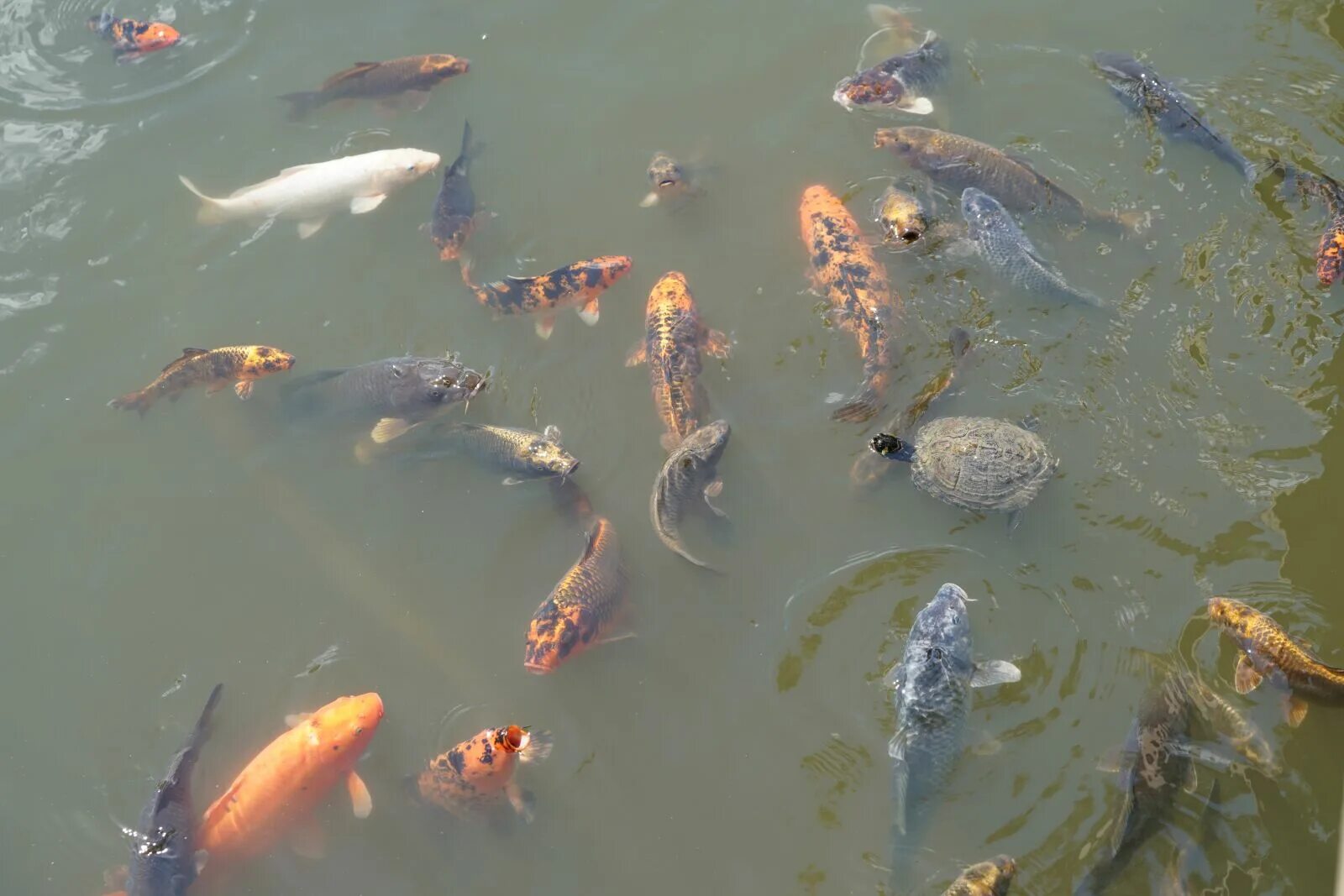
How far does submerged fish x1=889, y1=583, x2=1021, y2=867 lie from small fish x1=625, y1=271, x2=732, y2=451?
217 centimetres

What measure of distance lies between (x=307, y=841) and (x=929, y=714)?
3.77m

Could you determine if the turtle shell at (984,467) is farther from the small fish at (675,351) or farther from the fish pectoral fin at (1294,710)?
the fish pectoral fin at (1294,710)

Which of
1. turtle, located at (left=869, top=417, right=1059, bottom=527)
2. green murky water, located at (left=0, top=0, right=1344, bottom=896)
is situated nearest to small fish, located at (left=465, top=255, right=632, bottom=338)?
green murky water, located at (left=0, top=0, right=1344, bottom=896)

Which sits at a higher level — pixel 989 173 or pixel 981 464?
pixel 989 173

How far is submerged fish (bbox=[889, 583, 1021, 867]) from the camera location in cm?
533

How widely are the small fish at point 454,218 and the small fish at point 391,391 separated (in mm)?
1037

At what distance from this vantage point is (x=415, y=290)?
7785 millimetres

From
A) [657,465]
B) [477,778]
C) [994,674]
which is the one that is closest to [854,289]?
[657,465]

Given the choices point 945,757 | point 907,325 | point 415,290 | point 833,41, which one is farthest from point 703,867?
point 833,41

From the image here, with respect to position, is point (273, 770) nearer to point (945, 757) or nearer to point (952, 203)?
point (945, 757)

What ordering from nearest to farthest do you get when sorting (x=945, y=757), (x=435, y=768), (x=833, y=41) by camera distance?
(x=945, y=757) < (x=435, y=768) < (x=833, y=41)

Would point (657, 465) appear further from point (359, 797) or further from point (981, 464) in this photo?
point (359, 797)

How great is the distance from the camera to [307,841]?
5805 mm

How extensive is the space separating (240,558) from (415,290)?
2.47m
